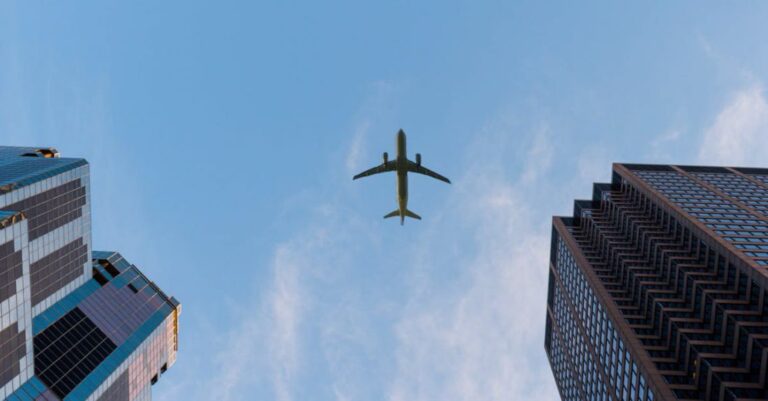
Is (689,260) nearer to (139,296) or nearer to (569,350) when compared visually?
(569,350)

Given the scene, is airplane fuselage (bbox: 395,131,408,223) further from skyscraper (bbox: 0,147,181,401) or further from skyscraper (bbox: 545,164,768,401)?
skyscraper (bbox: 0,147,181,401)

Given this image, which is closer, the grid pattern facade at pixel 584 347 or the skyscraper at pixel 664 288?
the skyscraper at pixel 664 288

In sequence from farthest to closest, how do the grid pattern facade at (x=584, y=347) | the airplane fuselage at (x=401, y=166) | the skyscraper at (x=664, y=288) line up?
the grid pattern facade at (x=584, y=347) < the airplane fuselage at (x=401, y=166) < the skyscraper at (x=664, y=288)

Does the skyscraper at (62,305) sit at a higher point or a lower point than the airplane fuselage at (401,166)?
lower

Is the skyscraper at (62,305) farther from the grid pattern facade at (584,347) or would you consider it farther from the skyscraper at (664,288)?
the grid pattern facade at (584,347)

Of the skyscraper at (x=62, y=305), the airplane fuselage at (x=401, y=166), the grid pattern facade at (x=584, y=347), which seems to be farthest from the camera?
the grid pattern facade at (x=584, y=347)

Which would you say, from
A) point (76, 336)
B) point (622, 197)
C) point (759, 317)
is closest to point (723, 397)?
point (759, 317)

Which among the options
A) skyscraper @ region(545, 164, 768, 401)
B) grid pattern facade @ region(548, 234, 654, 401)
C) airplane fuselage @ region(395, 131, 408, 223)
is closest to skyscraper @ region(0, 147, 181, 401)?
airplane fuselage @ region(395, 131, 408, 223)

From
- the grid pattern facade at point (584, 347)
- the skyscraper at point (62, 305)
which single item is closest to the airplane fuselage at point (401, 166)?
the grid pattern facade at point (584, 347)
